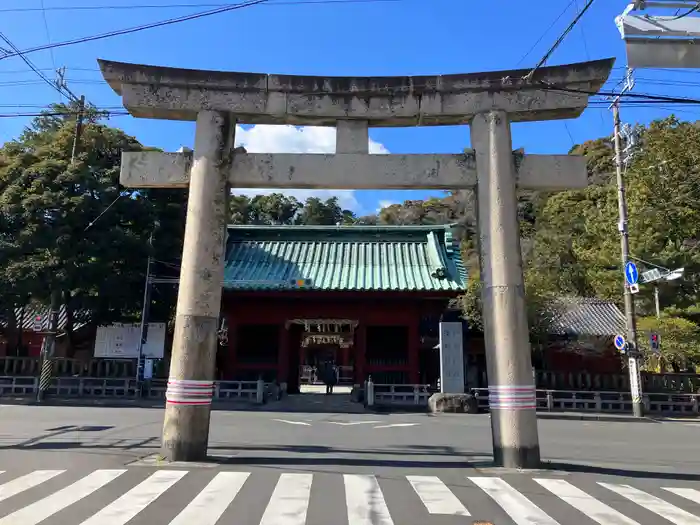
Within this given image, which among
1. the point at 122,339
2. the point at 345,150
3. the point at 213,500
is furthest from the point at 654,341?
the point at 122,339

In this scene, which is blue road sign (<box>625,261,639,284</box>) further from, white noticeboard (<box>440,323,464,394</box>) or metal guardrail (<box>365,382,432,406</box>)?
metal guardrail (<box>365,382,432,406</box>)

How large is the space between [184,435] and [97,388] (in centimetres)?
1523

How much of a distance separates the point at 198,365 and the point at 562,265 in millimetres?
34698

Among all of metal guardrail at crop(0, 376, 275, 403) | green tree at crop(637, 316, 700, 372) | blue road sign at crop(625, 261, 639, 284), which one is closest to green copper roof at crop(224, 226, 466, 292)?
metal guardrail at crop(0, 376, 275, 403)

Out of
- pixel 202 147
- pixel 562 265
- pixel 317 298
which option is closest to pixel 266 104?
pixel 202 147

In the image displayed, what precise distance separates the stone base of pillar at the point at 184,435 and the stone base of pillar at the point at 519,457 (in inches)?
196

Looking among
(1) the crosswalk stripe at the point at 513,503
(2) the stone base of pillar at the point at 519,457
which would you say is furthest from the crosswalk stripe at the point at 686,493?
(1) the crosswalk stripe at the point at 513,503

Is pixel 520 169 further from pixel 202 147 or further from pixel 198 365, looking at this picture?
pixel 198 365

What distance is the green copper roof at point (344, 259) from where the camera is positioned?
22.5 m

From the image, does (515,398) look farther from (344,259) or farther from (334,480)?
(344,259)

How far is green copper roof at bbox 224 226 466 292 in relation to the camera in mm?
22484

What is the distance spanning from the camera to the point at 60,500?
6.15 m

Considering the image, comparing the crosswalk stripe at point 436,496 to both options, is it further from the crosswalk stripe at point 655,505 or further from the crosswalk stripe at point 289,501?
the crosswalk stripe at point 655,505

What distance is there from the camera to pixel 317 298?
23.0 metres
